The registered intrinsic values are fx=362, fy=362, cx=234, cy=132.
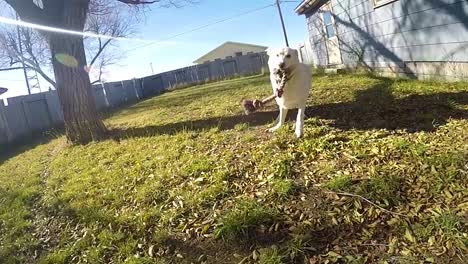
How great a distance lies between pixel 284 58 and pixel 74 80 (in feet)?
16.2

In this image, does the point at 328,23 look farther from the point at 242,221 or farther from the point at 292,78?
the point at 242,221

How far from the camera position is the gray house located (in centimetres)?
550

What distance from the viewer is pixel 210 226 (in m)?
2.78

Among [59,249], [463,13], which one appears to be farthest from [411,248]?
[463,13]

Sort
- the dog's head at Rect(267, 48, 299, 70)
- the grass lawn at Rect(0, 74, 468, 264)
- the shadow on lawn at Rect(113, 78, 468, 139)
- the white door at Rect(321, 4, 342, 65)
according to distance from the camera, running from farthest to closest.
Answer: the white door at Rect(321, 4, 342, 65) → the shadow on lawn at Rect(113, 78, 468, 139) → the dog's head at Rect(267, 48, 299, 70) → the grass lawn at Rect(0, 74, 468, 264)

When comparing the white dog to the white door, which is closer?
the white dog

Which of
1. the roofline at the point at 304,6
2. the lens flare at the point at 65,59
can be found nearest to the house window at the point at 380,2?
the roofline at the point at 304,6

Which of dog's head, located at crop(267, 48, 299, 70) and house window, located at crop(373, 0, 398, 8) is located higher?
house window, located at crop(373, 0, 398, 8)

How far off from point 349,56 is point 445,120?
677cm

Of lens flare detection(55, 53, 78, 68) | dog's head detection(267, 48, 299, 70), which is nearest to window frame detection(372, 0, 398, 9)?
dog's head detection(267, 48, 299, 70)

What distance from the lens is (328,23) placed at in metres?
11.3

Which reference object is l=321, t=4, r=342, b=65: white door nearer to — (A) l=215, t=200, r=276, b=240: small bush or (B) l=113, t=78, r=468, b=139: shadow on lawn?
(B) l=113, t=78, r=468, b=139: shadow on lawn

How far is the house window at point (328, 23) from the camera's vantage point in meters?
11.1

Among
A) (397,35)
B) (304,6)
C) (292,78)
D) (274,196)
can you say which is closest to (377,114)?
(292,78)
